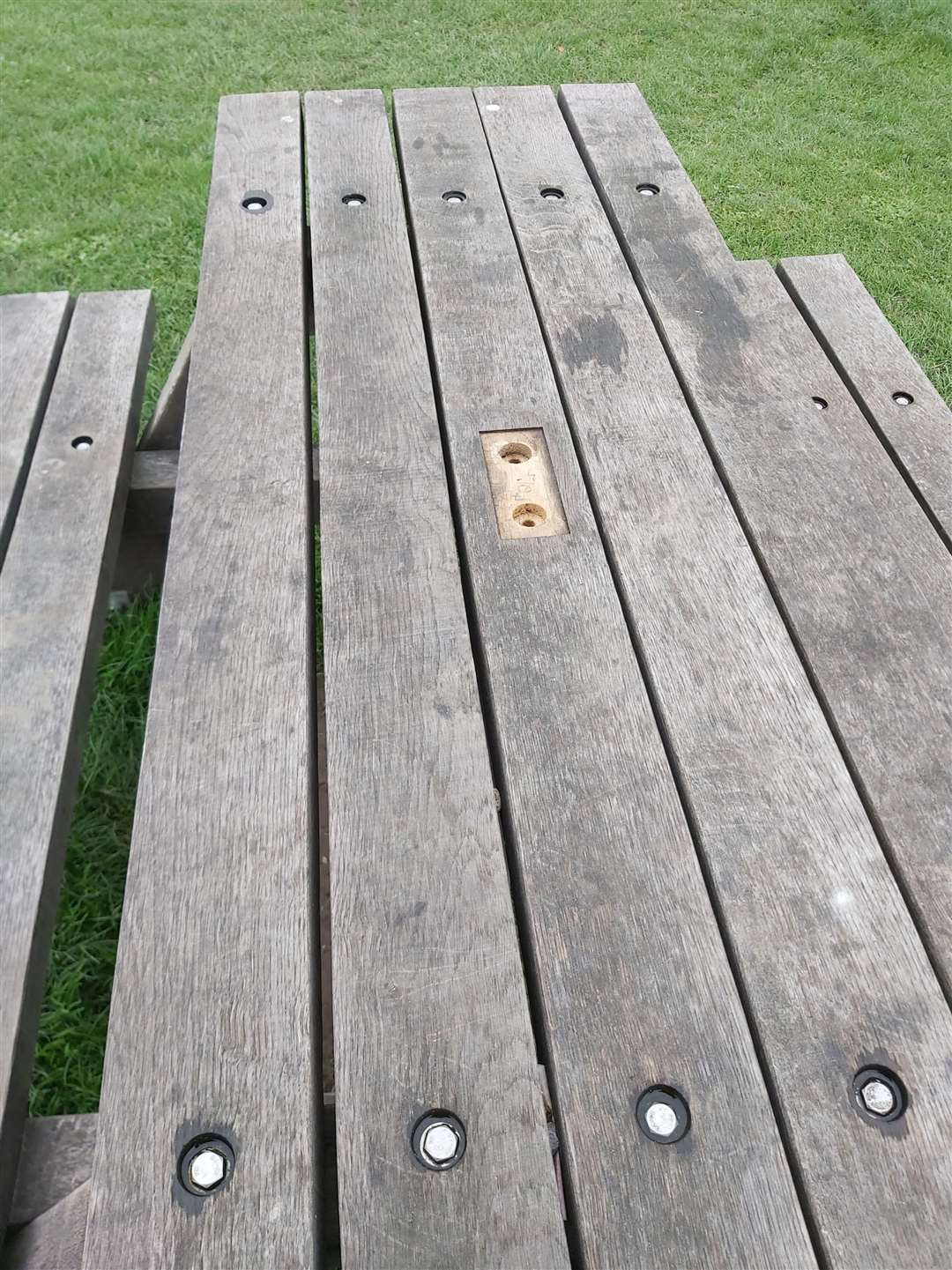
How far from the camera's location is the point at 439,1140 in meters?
0.85

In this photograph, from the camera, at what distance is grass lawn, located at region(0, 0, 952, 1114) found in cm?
328

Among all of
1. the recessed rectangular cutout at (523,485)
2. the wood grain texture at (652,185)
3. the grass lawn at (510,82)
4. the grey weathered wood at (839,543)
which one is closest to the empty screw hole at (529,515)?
the recessed rectangular cutout at (523,485)

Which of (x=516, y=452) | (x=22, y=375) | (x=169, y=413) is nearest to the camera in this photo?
(x=516, y=452)

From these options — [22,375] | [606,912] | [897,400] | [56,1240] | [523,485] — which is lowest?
[56,1240]

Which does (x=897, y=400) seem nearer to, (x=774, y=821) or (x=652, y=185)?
(x=652, y=185)

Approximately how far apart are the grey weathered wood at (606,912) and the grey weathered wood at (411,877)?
0.03 metres

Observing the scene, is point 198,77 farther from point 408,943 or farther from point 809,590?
point 408,943

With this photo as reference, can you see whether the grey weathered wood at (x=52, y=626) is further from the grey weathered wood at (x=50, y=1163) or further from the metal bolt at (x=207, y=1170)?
the metal bolt at (x=207, y=1170)

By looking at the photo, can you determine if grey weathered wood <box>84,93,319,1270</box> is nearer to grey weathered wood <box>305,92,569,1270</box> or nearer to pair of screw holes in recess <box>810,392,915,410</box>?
grey weathered wood <box>305,92,569,1270</box>

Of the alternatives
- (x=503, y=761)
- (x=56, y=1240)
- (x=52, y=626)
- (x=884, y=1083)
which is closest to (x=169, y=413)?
(x=52, y=626)

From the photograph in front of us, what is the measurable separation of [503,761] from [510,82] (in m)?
3.62

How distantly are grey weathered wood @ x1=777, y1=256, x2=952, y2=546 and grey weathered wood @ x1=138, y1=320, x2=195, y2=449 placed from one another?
1.10 m

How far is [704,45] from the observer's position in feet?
14.2

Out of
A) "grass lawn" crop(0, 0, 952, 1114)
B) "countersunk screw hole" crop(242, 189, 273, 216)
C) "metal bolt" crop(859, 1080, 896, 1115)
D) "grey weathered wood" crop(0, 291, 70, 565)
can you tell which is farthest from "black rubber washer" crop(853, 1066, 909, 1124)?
"grass lawn" crop(0, 0, 952, 1114)
